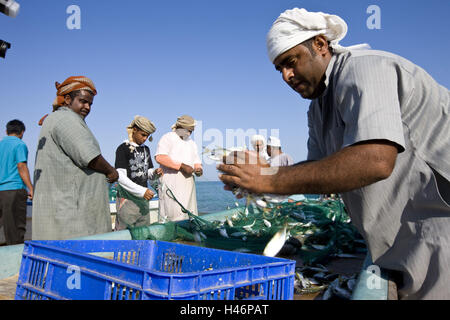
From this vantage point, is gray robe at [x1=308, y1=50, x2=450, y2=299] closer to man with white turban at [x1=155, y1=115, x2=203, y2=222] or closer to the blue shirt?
man with white turban at [x1=155, y1=115, x2=203, y2=222]

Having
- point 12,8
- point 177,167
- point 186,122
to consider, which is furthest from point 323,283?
point 186,122

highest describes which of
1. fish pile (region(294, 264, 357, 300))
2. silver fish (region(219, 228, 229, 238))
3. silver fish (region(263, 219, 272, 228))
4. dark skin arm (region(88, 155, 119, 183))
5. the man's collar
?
the man's collar

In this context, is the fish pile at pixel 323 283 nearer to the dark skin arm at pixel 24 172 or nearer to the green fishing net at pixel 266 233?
the green fishing net at pixel 266 233

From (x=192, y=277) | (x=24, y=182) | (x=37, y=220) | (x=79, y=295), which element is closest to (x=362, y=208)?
(x=192, y=277)

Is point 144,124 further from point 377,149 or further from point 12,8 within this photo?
point 377,149

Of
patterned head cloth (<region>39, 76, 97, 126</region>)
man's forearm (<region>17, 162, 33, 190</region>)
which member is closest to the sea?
patterned head cloth (<region>39, 76, 97, 126</region>)

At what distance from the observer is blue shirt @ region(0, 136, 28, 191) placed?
5.52 m

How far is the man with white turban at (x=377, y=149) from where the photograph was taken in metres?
1.31

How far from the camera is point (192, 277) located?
51.1 inches

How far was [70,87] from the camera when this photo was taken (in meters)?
3.29

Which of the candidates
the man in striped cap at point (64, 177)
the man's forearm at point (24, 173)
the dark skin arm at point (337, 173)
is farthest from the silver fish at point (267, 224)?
the man's forearm at point (24, 173)

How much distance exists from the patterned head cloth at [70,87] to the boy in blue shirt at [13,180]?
275cm

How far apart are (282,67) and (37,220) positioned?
2.41m
